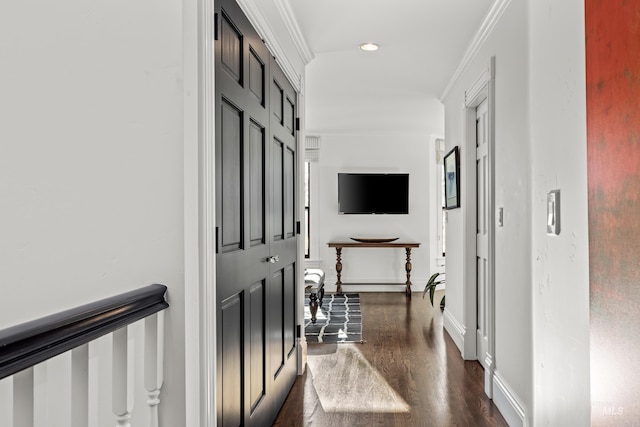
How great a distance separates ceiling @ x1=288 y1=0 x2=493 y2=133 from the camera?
2.99m

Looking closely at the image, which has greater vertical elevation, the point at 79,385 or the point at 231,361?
the point at 79,385

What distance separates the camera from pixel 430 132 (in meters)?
7.36

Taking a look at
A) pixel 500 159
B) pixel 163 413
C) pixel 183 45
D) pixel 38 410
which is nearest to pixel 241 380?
pixel 163 413

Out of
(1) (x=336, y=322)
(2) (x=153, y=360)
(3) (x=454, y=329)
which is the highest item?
(2) (x=153, y=360)

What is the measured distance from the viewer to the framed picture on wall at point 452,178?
4270 mm

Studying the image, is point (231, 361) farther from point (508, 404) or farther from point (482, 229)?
point (482, 229)

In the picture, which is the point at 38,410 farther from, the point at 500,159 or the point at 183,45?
the point at 500,159

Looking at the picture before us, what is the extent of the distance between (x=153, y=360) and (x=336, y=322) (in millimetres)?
3704

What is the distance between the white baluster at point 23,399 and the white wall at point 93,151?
0.76 metres

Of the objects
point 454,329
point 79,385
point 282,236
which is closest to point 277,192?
point 282,236

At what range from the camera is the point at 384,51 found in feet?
12.3

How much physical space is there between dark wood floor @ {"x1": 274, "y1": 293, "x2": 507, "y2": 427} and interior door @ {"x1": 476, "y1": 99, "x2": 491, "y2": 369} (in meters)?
0.26

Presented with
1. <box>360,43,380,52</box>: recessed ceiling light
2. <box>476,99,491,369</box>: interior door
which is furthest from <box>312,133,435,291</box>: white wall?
<box>360,43,380,52</box>: recessed ceiling light

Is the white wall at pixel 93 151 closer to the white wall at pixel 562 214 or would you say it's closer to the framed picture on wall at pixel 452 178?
the white wall at pixel 562 214
